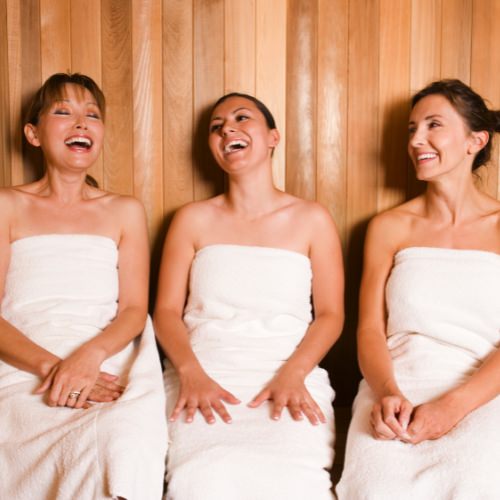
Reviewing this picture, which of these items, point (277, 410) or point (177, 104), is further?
point (177, 104)

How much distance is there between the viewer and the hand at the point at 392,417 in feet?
4.81

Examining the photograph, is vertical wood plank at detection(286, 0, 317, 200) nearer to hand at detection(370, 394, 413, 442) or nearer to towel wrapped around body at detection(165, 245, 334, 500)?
towel wrapped around body at detection(165, 245, 334, 500)

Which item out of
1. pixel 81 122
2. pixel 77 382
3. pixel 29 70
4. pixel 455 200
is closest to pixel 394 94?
pixel 455 200

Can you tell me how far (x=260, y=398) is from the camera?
1623 mm

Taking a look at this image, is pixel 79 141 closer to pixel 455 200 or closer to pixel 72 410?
pixel 72 410

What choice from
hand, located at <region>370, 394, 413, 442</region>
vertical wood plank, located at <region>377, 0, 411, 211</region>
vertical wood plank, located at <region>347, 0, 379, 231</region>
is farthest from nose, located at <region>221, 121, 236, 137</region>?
hand, located at <region>370, 394, 413, 442</region>

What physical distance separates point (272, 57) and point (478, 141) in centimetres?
78

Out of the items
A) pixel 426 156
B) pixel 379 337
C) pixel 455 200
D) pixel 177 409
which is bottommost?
pixel 177 409

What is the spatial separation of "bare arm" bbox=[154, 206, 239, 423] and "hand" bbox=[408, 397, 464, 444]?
1.49 ft

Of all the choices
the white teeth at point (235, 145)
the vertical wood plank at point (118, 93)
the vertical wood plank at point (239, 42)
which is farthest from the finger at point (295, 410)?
the vertical wood plank at point (239, 42)

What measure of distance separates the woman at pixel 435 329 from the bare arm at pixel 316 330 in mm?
90

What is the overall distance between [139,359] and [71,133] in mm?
763

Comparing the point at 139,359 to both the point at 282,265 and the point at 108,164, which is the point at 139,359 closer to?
the point at 282,265

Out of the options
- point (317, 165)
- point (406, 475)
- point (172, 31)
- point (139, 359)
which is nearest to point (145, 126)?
point (172, 31)
